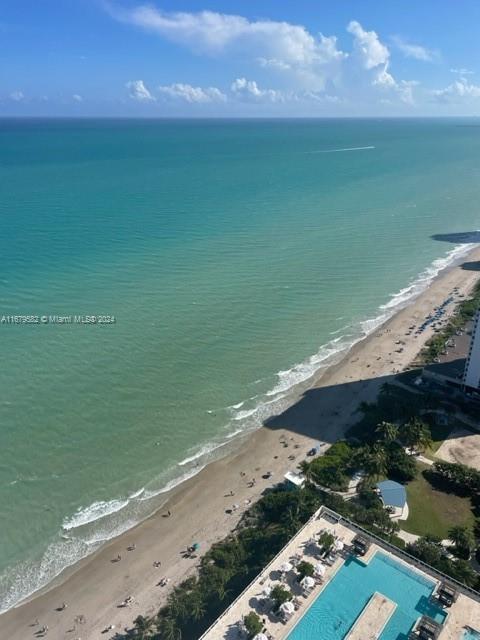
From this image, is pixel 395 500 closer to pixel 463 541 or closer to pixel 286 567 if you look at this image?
pixel 463 541

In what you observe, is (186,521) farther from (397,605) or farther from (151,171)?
(151,171)

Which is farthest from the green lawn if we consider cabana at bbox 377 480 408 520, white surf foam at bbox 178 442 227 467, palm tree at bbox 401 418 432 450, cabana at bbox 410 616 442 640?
white surf foam at bbox 178 442 227 467

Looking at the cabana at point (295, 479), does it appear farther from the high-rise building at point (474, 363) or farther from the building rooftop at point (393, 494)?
the high-rise building at point (474, 363)

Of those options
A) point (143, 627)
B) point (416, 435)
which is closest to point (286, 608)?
point (143, 627)

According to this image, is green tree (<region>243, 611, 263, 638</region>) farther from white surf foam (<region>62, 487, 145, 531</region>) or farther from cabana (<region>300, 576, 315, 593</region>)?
white surf foam (<region>62, 487, 145, 531</region>)

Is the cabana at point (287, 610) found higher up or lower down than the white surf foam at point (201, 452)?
higher up

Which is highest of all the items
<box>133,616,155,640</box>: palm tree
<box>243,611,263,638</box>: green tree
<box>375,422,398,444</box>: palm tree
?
<box>375,422,398,444</box>: palm tree

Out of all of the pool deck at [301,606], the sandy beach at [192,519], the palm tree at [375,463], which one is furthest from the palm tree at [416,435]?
the pool deck at [301,606]
